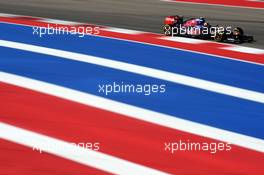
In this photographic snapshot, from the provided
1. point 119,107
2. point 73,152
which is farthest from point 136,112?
point 73,152

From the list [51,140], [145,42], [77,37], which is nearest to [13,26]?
[77,37]

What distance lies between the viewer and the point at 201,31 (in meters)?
12.4

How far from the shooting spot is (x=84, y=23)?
1464cm

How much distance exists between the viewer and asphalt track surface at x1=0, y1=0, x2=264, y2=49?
14734mm

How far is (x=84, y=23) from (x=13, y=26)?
194cm

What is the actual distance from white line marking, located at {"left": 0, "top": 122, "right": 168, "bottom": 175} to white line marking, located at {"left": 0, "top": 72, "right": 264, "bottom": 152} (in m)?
1.19

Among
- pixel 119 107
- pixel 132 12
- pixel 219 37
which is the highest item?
pixel 219 37

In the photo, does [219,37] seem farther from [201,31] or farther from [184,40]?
[184,40]

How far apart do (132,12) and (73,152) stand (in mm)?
10448

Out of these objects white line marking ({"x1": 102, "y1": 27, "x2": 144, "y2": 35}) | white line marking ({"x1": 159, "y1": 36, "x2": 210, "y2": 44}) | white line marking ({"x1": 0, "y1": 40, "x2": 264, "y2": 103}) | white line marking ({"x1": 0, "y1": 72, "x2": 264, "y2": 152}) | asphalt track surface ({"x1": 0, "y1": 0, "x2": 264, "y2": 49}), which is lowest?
asphalt track surface ({"x1": 0, "y1": 0, "x2": 264, "y2": 49})

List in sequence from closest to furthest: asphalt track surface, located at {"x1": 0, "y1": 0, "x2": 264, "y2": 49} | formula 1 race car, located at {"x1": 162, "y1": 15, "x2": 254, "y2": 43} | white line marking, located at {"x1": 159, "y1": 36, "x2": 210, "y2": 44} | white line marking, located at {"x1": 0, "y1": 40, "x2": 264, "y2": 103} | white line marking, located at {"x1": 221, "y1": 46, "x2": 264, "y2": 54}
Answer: white line marking, located at {"x1": 0, "y1": 40, "x2": 264, "y2": 103} < white line marking, located at {"x1": 221, "y1": 46, "x2": 264, "y2": 54} < white line marking, located at {"x1": 159, "y1": 36, "x2": 210, "y2": 44} < formula 1 race car, located at {"x1": 162, "y1": 15, "x2": 254, "y2": 43} < asphalt track surface, located at {"x1": 0, "y1": 0, "x2": 264, "y2": 49}

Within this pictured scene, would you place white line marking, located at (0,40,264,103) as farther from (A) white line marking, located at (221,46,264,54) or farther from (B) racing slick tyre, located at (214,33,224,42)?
(B) racing slick tyre, located at (214,33,224,42)

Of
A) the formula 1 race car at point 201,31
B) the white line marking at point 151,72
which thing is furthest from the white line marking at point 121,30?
the white line marking at point 151,72

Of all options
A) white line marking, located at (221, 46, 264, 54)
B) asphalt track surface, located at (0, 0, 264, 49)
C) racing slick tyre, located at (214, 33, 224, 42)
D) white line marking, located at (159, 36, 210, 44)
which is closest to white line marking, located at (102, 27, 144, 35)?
asphalt track surface, located at (0, 0, 264, 49)
